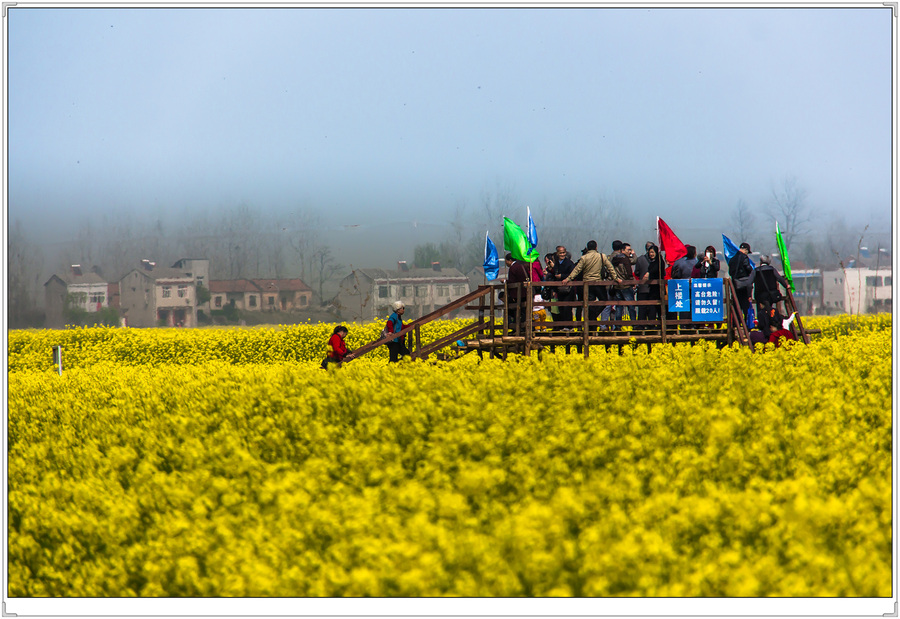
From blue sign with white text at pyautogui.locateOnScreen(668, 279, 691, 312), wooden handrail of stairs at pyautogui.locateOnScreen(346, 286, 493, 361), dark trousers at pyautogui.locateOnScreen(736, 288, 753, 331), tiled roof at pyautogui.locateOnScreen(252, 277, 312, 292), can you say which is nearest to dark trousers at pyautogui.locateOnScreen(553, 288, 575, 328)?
wooden handrail of stairs at pyautogui.locateOnScreen(346, 286, 493, 361)

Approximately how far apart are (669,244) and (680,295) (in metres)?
0.93

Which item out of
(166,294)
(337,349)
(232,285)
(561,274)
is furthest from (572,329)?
(232,285)

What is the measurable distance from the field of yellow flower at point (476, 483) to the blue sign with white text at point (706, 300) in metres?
1.43

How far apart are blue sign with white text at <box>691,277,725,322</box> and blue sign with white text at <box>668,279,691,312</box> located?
0.09 m

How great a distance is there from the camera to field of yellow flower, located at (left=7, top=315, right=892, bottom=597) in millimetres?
5738

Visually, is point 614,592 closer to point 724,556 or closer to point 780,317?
point 724,556

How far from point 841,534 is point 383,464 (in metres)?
4.29

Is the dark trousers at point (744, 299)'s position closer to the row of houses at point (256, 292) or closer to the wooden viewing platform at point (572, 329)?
the wooden viewing platform at point (572, 329)

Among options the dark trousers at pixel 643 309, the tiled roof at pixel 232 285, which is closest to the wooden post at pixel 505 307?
the dark trousers at pixel 643 309

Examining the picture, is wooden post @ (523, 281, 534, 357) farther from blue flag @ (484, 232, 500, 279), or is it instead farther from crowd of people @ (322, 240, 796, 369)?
blue flag @ (484, 232, 500, 279)

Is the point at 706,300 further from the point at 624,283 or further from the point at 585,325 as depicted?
the point at 585,325

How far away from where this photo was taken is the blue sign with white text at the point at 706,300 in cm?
1484

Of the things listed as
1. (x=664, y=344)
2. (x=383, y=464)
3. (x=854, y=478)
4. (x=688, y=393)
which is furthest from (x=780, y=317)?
(x=383, y=464)

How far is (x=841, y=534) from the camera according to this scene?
6.22 metres
